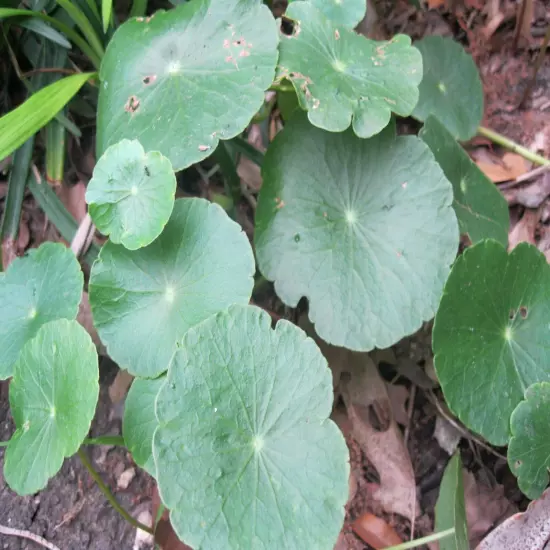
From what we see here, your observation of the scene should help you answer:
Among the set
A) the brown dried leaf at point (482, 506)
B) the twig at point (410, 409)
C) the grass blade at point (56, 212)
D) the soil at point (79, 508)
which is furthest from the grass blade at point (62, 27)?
the brown dried leaf at point (482, 506)

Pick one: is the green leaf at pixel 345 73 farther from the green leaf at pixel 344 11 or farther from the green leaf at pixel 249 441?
the green leaf at pixel 249 441

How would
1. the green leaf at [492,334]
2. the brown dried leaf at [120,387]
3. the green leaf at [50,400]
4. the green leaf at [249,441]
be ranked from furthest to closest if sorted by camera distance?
the brown dried leaf at [120,387] → the green leaf at [492,334] → the green leaf at [50,400] → the green leaf at [249,441]

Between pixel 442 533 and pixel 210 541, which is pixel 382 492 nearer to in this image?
pixel 442 533

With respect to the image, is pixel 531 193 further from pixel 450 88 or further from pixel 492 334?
pixel 492 334

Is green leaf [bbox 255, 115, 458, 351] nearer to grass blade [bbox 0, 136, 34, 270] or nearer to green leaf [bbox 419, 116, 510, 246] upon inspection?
green leaf [bbox 419, 116, 510, 246]

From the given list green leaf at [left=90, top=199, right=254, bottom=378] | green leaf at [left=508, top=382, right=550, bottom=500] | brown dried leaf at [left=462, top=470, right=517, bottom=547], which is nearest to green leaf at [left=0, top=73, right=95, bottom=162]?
green leaf at [left=90, top=199, right=254, bottom=378]

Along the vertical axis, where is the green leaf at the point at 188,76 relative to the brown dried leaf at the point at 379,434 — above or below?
above

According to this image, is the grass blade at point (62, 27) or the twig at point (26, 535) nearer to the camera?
the twig at point (26, 535)

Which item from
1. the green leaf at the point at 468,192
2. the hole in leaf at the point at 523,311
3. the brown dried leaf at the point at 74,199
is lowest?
the hole in leaf at the point at 523,311
